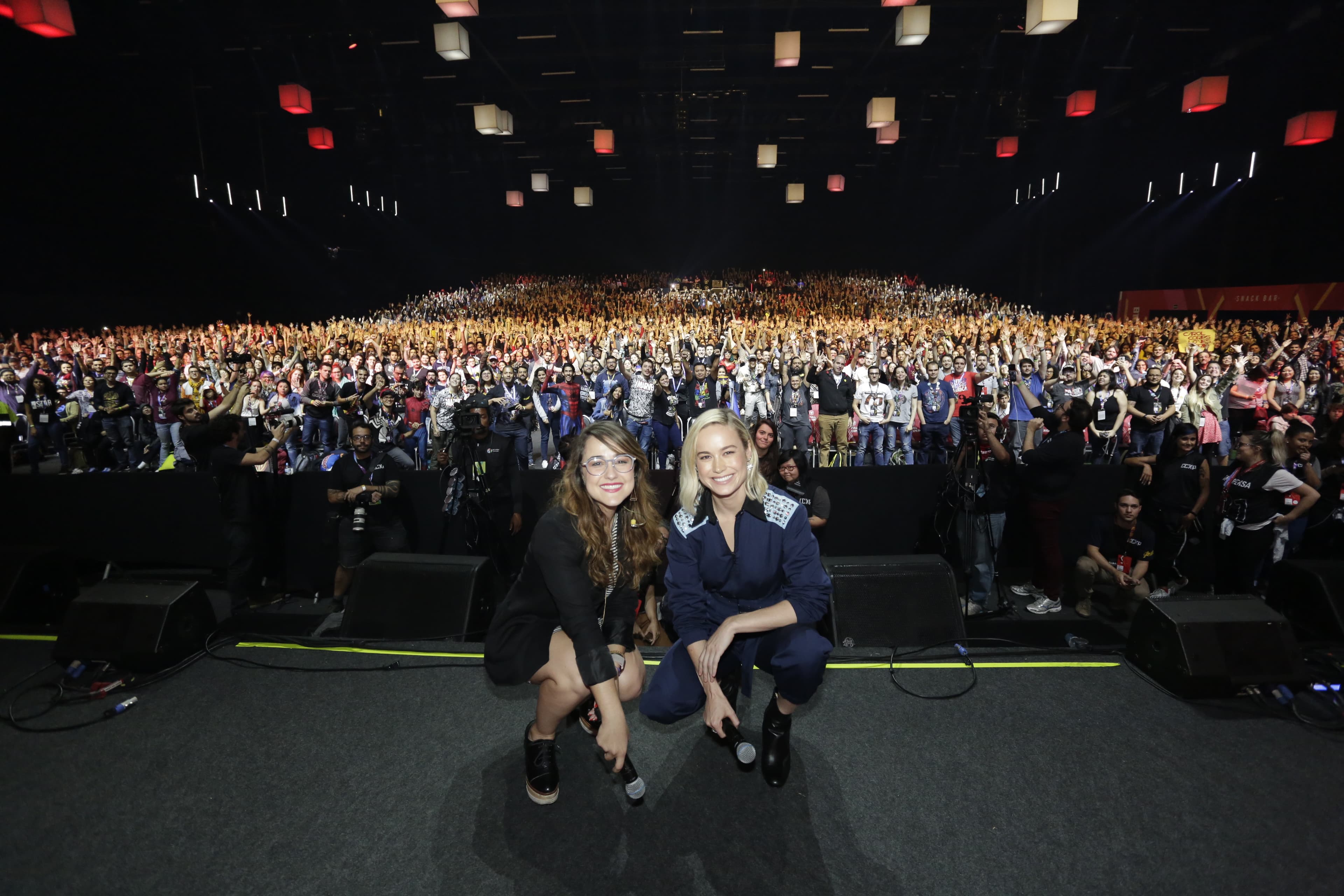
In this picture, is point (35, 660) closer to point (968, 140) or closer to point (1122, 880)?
point (1122, 880)

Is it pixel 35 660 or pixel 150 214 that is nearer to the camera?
pixel 35 660

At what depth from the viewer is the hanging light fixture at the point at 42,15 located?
4.84 m

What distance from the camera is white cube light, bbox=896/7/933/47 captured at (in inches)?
243

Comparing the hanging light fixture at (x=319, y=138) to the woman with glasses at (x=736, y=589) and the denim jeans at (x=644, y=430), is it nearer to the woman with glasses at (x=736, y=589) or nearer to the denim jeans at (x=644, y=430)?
the denim jeans at (x=644, y=430)

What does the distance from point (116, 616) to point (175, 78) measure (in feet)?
38.3

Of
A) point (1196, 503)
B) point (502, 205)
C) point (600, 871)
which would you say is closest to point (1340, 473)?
point (1196, 503)

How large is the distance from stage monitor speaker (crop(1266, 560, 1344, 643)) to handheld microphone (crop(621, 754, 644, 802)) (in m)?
3.82

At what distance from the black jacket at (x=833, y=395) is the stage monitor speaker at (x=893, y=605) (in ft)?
16.0

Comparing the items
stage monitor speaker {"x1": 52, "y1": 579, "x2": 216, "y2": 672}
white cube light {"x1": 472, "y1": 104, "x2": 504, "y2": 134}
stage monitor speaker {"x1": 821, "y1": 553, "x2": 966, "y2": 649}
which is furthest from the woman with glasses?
white cube light {"x1": 472, "y1": 104, "x2": 504, "y2": 134}

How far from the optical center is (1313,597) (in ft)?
11.1

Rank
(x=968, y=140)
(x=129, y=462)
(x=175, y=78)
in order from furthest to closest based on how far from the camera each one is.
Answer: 1. (x=968, y=140)
2. (x=175, y=78)
3. (x=129, y=462)

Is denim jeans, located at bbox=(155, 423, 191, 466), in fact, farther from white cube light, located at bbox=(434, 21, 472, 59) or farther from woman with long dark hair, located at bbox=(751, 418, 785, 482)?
woman with long dark hair, located at bbox=(751, 418, 785, 482)

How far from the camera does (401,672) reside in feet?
10.2

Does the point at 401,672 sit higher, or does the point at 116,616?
the point at 116,616
